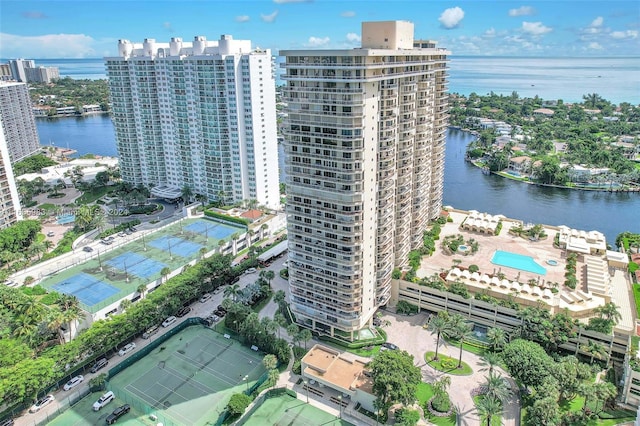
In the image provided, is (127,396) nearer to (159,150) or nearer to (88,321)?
(88,321)

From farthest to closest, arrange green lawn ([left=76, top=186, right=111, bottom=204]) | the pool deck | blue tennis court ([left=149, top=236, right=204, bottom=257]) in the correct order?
green lawn ([left=76, top=186, right=111, bottom=204]), blue tennis court ([left=149, top=236, right=204, bottom=257]), the pool deck

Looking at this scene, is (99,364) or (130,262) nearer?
(99,364)

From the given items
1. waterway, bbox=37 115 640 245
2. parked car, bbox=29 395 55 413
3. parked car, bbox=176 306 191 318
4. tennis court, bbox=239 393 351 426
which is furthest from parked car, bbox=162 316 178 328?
waterway, bbox=37 115 640 245

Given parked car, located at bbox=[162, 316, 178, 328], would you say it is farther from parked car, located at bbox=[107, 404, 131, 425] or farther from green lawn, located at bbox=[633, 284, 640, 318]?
green lawn, located at bbox=[633, 284, 640, 318]

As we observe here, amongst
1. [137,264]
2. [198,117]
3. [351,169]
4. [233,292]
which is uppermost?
[198,117]

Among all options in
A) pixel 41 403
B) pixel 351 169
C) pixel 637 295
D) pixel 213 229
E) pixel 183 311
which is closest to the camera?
pixel 41 403

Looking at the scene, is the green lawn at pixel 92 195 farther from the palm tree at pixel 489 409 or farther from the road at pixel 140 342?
the palm tree at pixel 489 409

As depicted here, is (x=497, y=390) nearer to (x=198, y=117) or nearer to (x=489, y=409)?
(x=489, y=409)

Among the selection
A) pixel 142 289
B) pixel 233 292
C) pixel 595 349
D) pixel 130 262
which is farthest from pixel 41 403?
pixel 595 349

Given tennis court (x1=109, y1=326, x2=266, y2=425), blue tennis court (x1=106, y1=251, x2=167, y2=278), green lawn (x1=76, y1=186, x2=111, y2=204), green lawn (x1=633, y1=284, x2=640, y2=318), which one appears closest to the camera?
tennis court (x1=109, y1=326, x2=266, y2=425)
